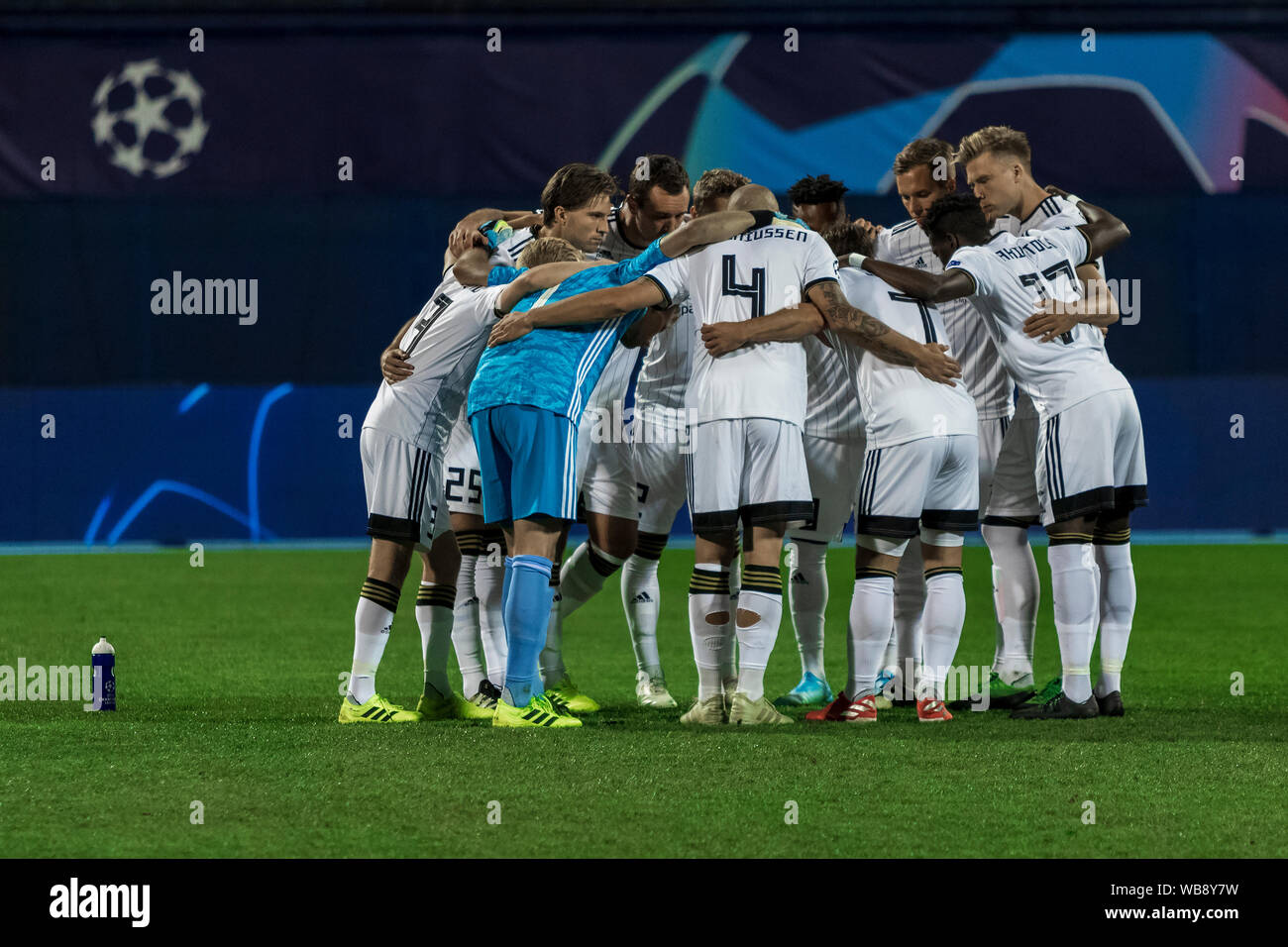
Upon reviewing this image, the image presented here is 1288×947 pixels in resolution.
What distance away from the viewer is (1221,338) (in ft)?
52.9

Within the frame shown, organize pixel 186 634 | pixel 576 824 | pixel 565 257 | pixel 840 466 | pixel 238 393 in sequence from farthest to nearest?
pixel 238 393 → pixel 186 634 → pixel 840 466 → pixel 565 257 → pixel 576 824

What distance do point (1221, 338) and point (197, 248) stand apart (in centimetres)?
1028

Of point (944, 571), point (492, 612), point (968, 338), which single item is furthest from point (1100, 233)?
point (492, 612)

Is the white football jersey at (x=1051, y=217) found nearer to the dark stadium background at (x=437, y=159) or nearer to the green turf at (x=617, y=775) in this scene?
the green turf at (x=617, y=775)

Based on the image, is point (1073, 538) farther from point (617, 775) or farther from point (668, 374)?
point (617, 775)

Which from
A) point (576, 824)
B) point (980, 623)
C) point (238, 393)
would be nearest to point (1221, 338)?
point (980, 623)

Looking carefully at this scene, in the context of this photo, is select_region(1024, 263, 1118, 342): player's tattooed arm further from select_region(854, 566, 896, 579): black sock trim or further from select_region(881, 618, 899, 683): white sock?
select_region(881, 618, 899, 683): white sock

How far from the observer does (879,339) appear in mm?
6012

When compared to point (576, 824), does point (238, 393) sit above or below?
above

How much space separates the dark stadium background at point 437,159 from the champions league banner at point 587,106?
0.03 meters

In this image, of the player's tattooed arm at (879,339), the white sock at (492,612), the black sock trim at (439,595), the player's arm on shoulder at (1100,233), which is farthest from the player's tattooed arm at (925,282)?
the black sock trim at (439,595)

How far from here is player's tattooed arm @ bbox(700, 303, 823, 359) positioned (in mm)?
5859

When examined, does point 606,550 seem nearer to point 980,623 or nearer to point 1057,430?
point 1057,430

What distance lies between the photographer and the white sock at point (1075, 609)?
6070 mm
